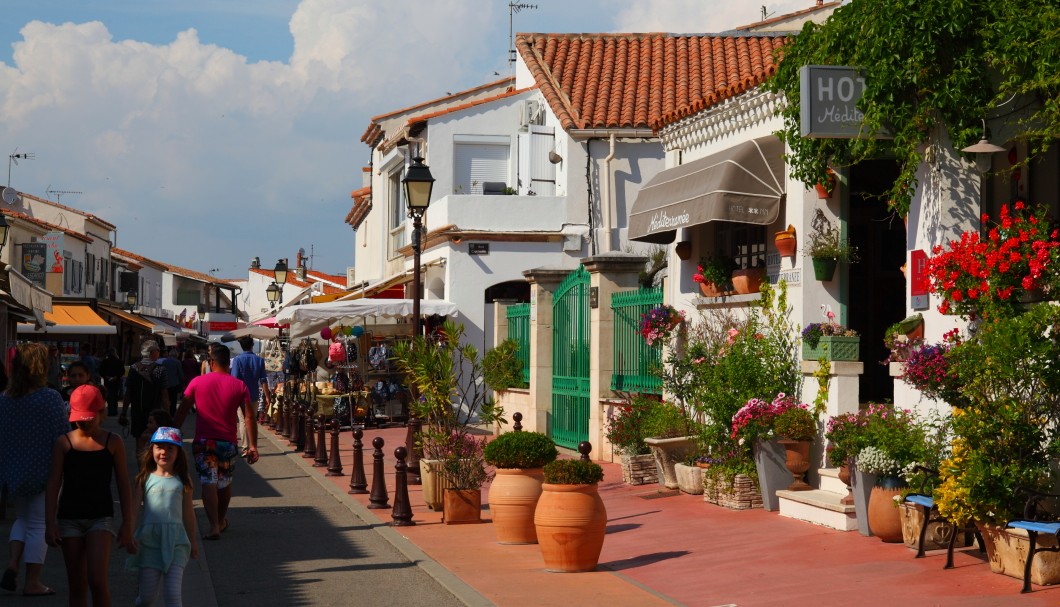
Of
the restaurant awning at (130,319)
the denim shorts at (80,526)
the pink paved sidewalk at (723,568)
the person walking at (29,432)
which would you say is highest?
the restaurant awning at (130,319)

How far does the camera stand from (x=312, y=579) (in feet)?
32.4

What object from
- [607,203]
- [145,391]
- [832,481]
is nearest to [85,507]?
[832,481]

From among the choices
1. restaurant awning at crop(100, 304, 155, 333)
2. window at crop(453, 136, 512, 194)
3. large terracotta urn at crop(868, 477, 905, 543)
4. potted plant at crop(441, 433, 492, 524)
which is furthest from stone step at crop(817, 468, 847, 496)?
restaurant awning at crop(100, 304, 155, 333)

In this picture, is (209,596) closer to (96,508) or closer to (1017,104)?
(96,508)

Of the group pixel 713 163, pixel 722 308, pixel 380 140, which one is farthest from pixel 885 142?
pixel 380 140

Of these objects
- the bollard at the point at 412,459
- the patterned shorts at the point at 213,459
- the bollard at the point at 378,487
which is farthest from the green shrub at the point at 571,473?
the bollard at the point at 412,459

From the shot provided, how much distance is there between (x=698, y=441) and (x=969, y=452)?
520cm

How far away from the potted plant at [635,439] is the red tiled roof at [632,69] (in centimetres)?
1058

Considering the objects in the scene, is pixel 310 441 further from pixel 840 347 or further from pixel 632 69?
pixel 632 69

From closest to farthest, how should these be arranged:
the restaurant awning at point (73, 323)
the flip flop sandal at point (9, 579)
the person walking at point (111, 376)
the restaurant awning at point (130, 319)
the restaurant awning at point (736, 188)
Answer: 1. the flip flop sandal at point (9, 579)
2. the restaurant awning at point (736, 188)
3. the person walking at point (111, 376)
4. the restaurant awning at point (73, 323)
5. the restaurant awning at point (130, 319)

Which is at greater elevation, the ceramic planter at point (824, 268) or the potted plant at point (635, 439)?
the ceramic planter at point (824, 268)

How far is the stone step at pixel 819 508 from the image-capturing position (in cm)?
1135

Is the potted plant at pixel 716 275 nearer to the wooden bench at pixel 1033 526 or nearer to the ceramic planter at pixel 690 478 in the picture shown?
the ceramic planter at pixel 690 478

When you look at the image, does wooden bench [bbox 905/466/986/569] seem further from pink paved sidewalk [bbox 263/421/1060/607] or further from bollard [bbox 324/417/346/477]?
bollard [bbox 324/417/346/477]
